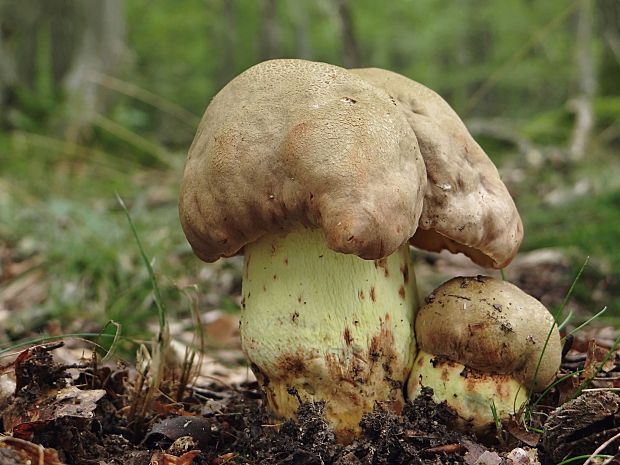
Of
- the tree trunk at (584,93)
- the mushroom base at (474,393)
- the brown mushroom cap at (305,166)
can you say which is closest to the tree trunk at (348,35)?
the tree trunk at (584,93)

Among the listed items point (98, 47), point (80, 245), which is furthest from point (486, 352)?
point (98, 47)

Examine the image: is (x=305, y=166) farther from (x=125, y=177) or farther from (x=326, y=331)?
(x=125, y=177)

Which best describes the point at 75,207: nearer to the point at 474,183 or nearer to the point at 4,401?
the point at 4,401

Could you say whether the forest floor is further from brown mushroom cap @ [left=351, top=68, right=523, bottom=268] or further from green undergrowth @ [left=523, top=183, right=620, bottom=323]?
green undergrowth @ [left=523, top=183, right=620, bottom=323]

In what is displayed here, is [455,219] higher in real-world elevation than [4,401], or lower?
higher

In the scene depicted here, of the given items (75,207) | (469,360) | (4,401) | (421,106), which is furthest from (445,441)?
(75,207)

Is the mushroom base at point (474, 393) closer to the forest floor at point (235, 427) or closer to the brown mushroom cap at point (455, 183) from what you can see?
the forest floor at point (235, 427)

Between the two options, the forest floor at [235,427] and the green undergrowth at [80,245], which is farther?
the green undergrowth at [80,245]

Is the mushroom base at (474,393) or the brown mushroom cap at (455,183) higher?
the brown mushroom cap at (455,183)
